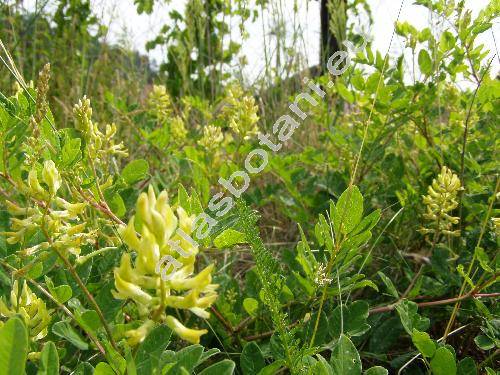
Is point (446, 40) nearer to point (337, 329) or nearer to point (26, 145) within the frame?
point (337, 329)

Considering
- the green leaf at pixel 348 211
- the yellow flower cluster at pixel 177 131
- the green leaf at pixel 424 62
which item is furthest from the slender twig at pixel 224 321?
the green leaf at pixel 424 62

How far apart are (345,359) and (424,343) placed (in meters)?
0.19

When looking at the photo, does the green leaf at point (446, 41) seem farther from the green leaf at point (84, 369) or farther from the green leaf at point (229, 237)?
the green leaf at point (84, 369)

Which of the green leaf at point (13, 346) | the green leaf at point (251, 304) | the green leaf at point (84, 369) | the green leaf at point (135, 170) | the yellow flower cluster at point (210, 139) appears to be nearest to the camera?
the green leaf at point (13, 346)

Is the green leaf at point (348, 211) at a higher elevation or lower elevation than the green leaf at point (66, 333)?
lower

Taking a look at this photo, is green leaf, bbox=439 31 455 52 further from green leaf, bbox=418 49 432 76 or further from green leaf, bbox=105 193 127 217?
green leaf, bbox=105 193 127 217

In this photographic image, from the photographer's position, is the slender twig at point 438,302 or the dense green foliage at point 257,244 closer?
the dense green foliage at point 257,244

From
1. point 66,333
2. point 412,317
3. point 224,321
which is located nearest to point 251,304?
point 224,321

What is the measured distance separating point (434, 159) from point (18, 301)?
1.48 m

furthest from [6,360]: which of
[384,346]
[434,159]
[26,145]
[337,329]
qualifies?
[434,159]

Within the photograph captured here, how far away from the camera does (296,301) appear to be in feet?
4.11

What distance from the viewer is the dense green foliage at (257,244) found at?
78cm

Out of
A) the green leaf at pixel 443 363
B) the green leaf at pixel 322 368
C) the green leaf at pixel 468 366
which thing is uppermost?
the green leaf at pixel 322 368

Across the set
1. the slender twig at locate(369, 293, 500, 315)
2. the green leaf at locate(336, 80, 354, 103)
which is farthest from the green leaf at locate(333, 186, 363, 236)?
the green leaf at locate(336, 80, 354, 103)
